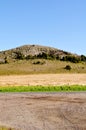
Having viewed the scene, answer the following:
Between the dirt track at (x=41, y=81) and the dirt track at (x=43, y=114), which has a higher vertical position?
the dirt track at (x=41, y=81)

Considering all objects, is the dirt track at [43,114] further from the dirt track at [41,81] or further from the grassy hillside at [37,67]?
the grassy hillside at [37,67]

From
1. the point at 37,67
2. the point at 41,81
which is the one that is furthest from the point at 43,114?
the point at 37,67

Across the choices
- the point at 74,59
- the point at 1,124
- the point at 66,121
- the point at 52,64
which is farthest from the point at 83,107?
the point at 74,59

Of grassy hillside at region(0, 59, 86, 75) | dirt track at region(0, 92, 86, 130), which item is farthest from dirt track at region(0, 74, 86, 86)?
dirt track at region(0, 92, 86, 130)

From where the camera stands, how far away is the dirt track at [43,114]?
19562 mm

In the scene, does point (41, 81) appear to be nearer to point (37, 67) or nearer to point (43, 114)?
point (37, 67)

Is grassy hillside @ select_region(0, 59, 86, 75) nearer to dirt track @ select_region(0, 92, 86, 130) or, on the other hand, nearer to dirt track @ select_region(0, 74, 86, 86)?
dirt track @ select_region(0, 74, 86, 86)

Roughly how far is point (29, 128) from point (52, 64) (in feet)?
222

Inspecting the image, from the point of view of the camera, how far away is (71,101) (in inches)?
1204

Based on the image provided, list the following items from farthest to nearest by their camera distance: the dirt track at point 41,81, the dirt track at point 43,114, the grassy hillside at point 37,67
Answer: the grassy hillside at point 37,67, the dirt track at point 41,81, the dirt track at point 43,114

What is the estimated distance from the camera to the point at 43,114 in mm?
23609

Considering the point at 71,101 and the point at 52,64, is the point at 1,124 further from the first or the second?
the point at 52,64

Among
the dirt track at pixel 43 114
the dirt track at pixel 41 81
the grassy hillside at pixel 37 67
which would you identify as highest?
the grassy hillside at pixel 37 67

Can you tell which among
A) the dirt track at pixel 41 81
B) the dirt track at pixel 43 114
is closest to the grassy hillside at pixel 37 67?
the dirt track at pixel 41 81
